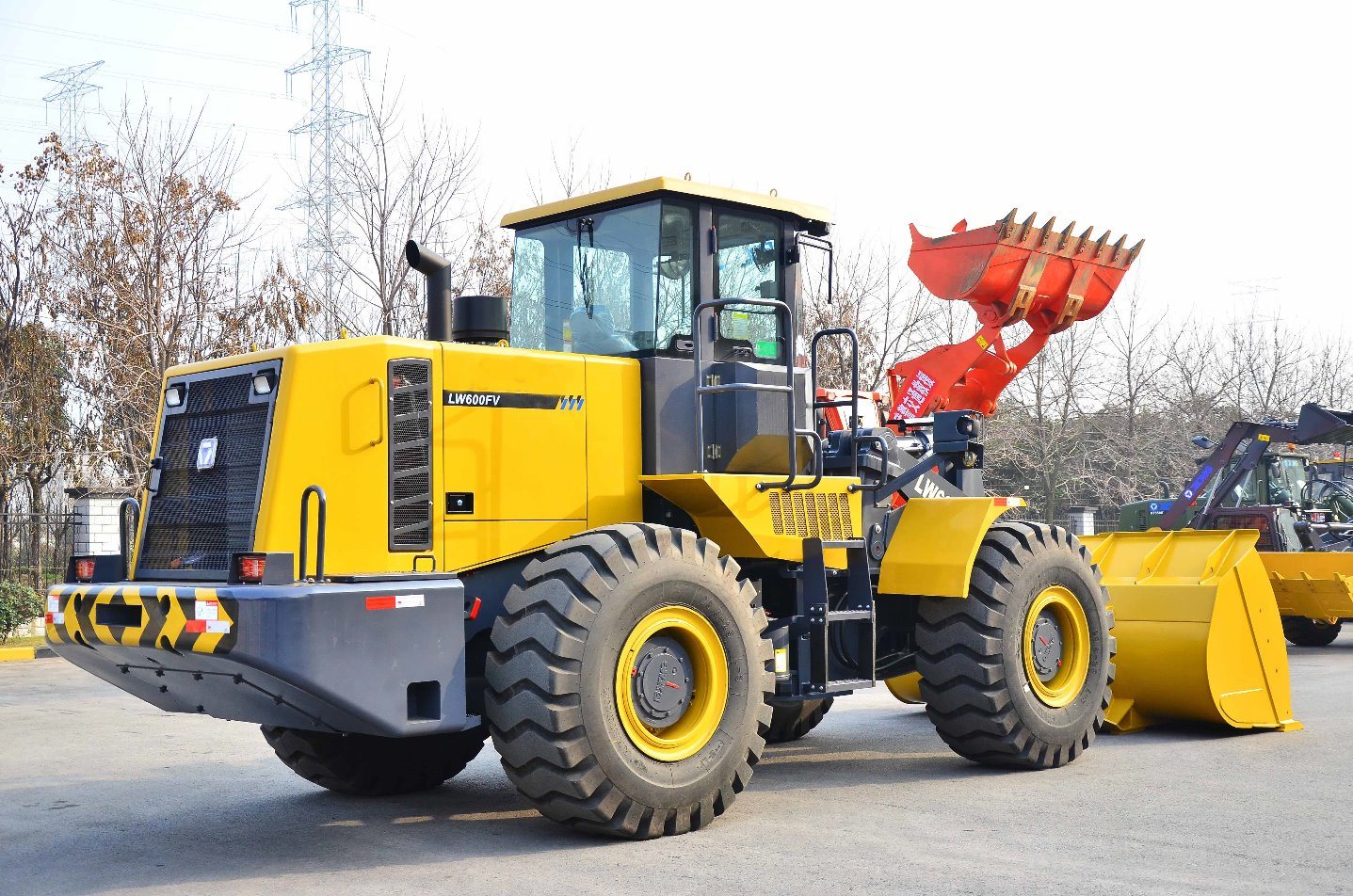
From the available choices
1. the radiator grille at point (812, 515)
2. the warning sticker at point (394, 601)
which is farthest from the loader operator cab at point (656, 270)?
the warning sticker at point (394, 601)

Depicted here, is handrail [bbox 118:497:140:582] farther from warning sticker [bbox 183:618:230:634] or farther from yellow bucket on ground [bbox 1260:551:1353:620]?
yellow bucket on ground [bbox 1260:551:1353:620]

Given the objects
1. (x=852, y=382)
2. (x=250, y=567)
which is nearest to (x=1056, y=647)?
(x=852, y=382)

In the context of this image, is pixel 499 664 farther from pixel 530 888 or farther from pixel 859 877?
pixel 859 877

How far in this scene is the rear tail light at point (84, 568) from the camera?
684 centimetres

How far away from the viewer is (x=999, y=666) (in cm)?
783

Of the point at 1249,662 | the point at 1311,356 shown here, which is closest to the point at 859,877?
the point at 1249,662

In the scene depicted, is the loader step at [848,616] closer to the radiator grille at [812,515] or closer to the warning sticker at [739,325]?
the radiator grille at [812,515]

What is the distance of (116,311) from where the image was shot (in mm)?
20328

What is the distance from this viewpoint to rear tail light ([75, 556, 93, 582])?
269 inches

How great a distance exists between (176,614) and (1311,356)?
125 feet

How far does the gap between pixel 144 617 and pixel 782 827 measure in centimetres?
309

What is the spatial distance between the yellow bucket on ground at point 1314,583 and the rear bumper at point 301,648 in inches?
435

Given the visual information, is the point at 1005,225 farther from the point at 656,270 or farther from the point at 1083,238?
the point at 656,270

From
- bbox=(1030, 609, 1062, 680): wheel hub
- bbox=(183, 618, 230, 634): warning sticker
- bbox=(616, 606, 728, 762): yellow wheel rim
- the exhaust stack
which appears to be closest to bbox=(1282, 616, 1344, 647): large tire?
bbox=(1030, 609, 1062, 680): wheel hub
